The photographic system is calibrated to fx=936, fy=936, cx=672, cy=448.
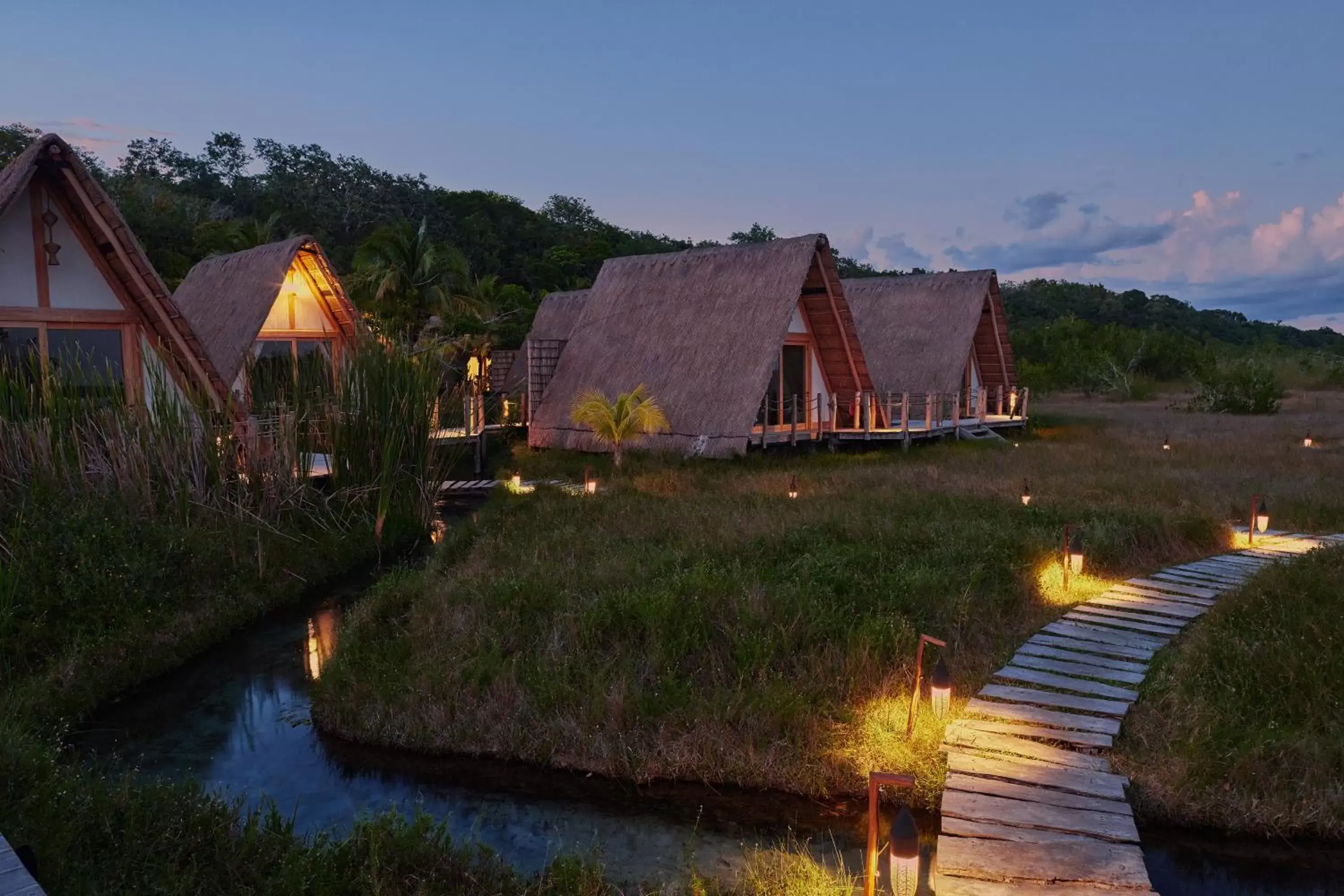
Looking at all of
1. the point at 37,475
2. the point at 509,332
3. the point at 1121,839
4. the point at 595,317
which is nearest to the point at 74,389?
the point at 37,475

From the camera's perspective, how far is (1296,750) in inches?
226

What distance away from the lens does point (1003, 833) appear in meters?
4.79

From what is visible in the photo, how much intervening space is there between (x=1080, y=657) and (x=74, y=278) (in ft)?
39.9

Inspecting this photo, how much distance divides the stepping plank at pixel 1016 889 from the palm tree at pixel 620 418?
12554 mm

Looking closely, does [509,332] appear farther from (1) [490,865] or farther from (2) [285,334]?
(1) [490,865]

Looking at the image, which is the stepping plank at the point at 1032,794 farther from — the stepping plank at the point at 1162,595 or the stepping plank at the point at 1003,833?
the stepping plank at the point at 1162,595

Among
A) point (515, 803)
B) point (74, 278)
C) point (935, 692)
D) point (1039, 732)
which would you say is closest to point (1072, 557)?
point (1039, 732)

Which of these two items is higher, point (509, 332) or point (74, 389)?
point (509, 332)

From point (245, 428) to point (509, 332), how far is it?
1729cm

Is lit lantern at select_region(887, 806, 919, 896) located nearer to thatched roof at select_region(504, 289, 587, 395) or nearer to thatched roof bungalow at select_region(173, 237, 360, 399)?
thatched roof bungalow at select_region(173, 237, 360, 399)

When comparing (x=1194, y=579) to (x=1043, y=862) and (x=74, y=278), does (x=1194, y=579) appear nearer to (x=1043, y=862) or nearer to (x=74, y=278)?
(x=1043, y=862)

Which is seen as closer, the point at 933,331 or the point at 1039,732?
the point at 1039,732

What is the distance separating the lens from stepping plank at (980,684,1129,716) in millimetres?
6211

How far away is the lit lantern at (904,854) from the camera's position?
12.9ft
